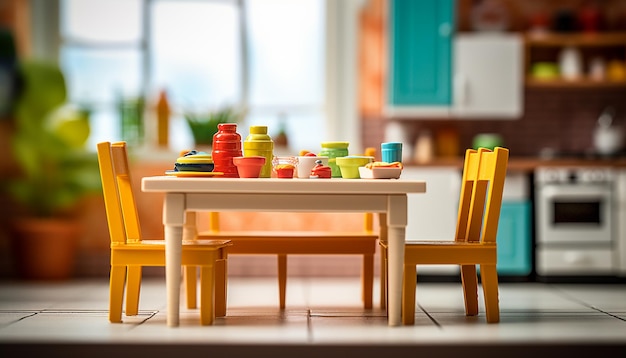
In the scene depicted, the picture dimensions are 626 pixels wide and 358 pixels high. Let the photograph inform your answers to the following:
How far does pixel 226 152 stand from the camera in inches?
154

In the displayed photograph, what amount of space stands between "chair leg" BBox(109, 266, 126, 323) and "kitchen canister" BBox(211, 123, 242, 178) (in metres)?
0.66

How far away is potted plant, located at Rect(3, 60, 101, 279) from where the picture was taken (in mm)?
6367

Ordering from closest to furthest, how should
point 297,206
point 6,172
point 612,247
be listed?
point 297,206 → point 612,247 → point 6,172

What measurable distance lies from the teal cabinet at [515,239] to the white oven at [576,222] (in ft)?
0.26

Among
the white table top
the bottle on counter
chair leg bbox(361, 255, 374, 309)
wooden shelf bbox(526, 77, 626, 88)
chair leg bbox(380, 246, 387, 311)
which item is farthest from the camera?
the bottle on counter

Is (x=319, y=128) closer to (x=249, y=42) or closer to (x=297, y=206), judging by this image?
(x=249, y=42)

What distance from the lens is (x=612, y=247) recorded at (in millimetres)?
6211

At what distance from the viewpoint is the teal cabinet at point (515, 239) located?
20.5 ft

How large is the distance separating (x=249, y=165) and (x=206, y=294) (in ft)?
2.09

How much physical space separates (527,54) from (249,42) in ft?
7.54

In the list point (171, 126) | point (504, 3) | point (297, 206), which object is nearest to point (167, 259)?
point (297, 206)

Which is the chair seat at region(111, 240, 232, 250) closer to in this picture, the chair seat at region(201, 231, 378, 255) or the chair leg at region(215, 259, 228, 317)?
the chair leg at region(215, 259, 228, 317)

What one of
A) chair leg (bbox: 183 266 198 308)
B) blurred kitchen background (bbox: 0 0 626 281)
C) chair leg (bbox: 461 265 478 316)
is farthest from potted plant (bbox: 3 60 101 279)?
chair leg (bbox: 461 265 478 316)

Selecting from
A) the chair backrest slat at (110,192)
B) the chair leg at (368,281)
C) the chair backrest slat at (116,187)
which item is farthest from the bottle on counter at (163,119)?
the chair backrest slat at (110,192)
